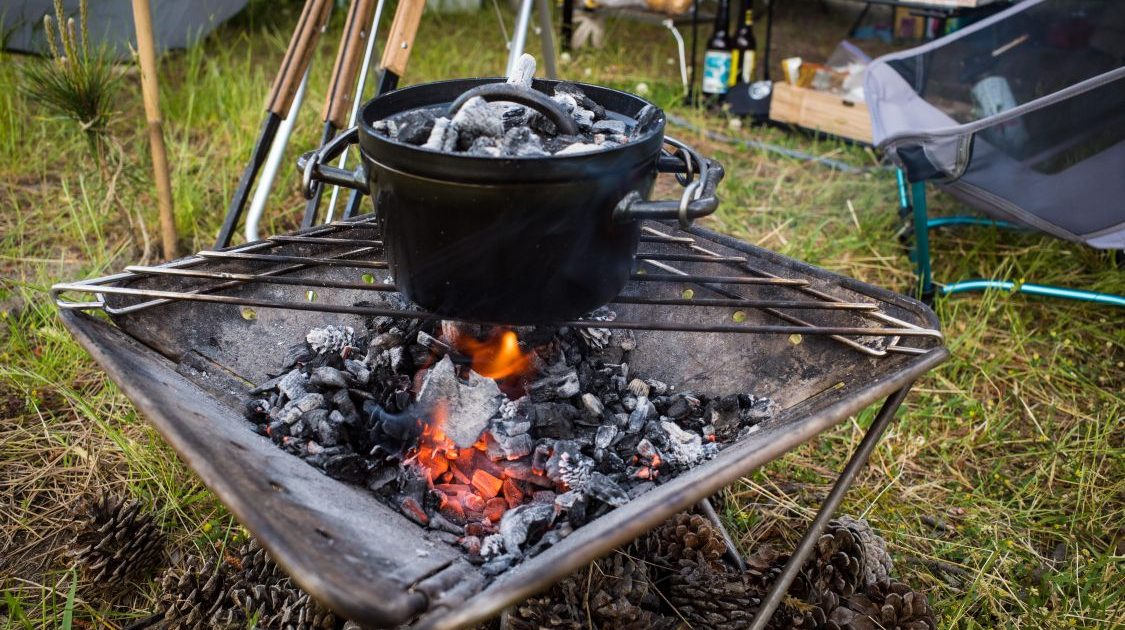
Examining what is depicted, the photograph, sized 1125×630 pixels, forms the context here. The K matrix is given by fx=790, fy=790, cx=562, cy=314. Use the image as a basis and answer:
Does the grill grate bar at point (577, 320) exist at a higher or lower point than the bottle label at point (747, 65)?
higher

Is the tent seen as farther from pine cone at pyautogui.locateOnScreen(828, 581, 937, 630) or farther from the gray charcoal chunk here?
pine cone at pyautogui.locateOnScreen(828, 581, 937, 630)

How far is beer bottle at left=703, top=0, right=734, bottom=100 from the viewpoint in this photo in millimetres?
4008

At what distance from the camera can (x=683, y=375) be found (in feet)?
5.10

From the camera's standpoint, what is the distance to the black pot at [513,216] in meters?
1.01

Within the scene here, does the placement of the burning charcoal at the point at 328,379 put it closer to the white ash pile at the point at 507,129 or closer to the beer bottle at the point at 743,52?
the white ash pile at the point at 507,129

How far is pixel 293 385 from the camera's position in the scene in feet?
4.52

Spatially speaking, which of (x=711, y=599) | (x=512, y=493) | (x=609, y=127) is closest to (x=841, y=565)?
(x=711, y=599)

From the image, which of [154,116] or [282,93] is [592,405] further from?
[154,116]

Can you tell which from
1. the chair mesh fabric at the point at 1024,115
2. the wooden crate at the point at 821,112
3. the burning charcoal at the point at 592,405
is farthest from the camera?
the wooden crate at the point at 821,112

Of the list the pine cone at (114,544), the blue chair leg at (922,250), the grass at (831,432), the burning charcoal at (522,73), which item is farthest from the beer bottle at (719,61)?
the pine cone at (114,544)

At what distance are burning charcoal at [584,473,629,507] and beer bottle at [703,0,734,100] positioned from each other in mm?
3239

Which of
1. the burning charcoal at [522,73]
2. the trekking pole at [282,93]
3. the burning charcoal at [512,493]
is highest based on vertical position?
the burning charcoal at [522,73]

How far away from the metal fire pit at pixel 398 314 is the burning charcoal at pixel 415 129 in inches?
11.5

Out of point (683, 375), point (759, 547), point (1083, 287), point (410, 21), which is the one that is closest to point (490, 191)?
point (683, 375)
